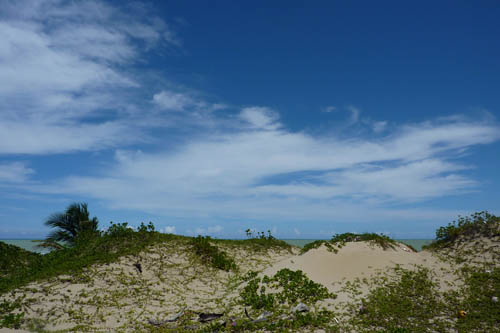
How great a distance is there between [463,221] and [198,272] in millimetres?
13533

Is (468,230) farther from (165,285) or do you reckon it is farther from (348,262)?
(165,285)

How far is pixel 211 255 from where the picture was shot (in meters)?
17.4

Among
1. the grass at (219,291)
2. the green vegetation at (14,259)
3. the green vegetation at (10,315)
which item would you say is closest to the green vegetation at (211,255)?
the grass at (219,291)

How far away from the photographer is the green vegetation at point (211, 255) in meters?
16.8

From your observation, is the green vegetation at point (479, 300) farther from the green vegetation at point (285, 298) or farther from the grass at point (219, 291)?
the green vegetation at point (285, 298)

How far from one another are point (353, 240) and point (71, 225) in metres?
16.5

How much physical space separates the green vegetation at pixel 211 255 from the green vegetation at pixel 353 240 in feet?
13.0

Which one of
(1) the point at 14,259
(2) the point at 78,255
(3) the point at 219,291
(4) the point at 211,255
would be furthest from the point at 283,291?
(1) the point at 14,259

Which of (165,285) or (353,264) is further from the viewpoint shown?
(165,285)

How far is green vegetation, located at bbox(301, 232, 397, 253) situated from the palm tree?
13.1 meters

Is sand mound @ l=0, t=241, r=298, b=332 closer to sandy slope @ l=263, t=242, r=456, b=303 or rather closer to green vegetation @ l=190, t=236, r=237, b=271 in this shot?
green vegetation @ l=190, t=236, r=237, b=271

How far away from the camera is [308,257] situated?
47.1 ft

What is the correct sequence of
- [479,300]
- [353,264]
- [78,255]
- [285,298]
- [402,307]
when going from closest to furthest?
[402,307] < [479,300] < [285,298] < [353,264] < [78,255]

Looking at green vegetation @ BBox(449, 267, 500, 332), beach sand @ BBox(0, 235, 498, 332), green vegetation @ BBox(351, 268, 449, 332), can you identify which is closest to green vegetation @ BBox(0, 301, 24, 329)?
beach sand @ BBox(0, 235, 498, 332)
